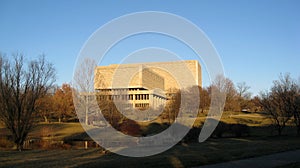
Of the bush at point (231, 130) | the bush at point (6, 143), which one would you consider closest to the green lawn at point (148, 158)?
the bush at point (231, 130)

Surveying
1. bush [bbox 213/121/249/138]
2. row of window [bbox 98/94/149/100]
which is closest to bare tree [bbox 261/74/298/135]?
bush [bbox 213/121/249/138]

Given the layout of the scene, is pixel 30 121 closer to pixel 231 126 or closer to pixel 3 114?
pixel 3 114

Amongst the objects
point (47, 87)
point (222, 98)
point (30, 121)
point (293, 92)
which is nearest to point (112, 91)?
point (47, 87)

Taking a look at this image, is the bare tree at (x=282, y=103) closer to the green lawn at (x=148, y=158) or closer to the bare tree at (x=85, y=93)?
the green lawn at (x=148, y=158)

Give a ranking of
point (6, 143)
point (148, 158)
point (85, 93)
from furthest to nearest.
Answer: point (85, 93)
point (6, 143)
point (148, 158)

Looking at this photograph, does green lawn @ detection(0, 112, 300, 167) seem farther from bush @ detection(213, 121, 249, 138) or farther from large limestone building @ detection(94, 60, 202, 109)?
large limestone building @ detection(94, 60, 202, 109)

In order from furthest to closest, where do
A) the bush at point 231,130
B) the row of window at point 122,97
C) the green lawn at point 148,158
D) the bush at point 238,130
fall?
the bush at point 238,130, the bush at point 231,130, the row of window at point 122,97, the green lawn at point 148,158

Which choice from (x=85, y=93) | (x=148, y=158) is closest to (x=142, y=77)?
(x=85, y=93)

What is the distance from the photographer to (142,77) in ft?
124

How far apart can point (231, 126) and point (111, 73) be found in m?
16.1

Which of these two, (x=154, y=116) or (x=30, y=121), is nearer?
(x=30, y=121)

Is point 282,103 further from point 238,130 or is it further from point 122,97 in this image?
point 122,97

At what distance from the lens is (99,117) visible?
2886cm

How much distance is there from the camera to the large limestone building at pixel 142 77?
2585cm
